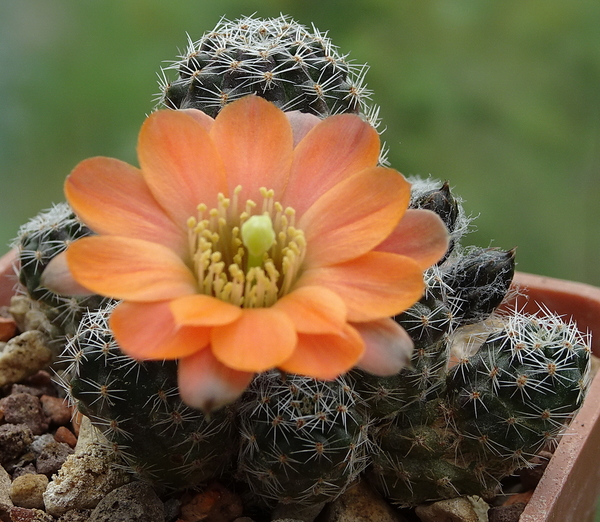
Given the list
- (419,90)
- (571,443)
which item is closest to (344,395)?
(571,443)

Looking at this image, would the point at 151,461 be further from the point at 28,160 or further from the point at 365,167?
the point at 28,160

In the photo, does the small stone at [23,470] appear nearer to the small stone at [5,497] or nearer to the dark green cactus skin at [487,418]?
the small stone at [5,497]

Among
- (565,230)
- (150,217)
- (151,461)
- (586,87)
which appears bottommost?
(565,230)

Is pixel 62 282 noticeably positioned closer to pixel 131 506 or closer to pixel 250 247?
pixel 250 247

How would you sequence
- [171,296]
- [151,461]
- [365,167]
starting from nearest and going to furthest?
1. [171,296]
2. [365,167]
3. [151,461]

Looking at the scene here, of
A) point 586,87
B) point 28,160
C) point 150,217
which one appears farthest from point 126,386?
point 586,87

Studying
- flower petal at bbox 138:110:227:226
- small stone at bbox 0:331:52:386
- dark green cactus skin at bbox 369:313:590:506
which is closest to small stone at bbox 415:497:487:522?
dark green cactus skin at bbox 369:313:590:506
